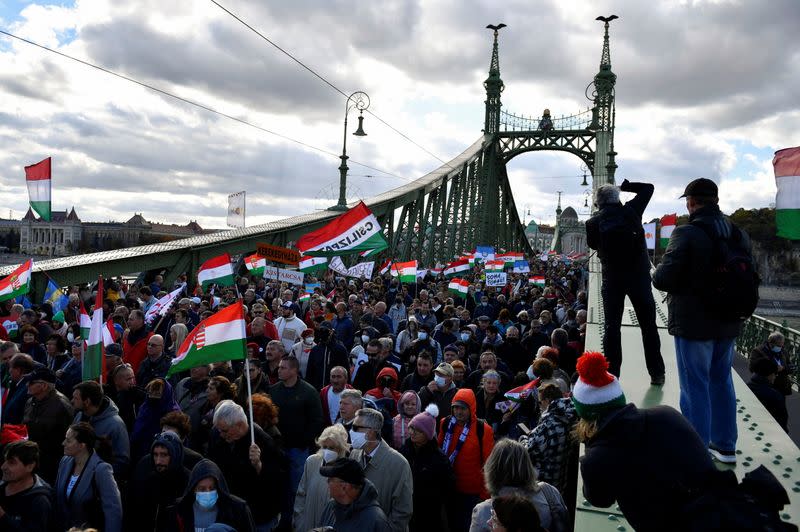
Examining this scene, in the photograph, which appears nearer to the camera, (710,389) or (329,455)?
(710,389)

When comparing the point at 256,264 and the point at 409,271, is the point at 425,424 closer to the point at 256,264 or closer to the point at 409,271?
the point at 409,271

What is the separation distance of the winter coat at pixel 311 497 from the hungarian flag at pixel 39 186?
7.40m

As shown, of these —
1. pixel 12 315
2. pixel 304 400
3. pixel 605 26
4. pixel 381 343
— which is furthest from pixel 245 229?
pixel 605 26

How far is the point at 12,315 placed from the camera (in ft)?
32.9

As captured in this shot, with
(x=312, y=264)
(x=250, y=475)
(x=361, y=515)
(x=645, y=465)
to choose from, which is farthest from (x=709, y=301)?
(x=312, y=264)

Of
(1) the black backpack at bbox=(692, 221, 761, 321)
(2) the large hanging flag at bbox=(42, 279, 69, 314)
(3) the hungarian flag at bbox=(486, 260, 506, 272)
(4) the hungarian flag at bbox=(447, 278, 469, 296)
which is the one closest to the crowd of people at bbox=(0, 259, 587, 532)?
(1) the black backpack at bbox=(692, 221, 761, 321)

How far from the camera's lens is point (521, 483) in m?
3.55

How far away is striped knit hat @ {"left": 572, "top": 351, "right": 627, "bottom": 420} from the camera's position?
2.54m

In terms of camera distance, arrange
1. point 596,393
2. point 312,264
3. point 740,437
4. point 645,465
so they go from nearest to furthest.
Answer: point 645,465 → point 596,393 → point 740,437 → point 312,264

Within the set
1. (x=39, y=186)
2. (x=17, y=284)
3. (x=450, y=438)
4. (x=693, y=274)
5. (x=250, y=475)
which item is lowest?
(x=250, y=475)

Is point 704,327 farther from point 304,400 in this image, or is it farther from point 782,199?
point 304,400

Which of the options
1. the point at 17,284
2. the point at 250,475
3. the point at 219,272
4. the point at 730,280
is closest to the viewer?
the point at 730,280

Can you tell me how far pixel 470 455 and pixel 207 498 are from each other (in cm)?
196

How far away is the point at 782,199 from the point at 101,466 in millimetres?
4569
